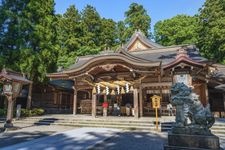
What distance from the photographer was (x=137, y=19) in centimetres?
4281

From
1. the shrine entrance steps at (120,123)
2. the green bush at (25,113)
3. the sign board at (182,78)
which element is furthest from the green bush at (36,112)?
the sign board at (182,78)

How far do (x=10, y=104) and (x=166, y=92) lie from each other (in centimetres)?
1116

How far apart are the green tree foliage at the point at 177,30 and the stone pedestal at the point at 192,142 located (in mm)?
28455

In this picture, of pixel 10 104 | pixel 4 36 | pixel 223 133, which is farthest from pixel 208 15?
pixel 10 104

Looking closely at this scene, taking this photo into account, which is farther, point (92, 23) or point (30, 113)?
point (92, 23)

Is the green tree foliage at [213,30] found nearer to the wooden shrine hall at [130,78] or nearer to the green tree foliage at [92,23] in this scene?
the wooden shrine hall at [130,78]

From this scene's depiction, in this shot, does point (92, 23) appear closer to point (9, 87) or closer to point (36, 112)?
point (36, 112)

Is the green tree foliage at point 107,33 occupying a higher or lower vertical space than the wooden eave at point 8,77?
higher

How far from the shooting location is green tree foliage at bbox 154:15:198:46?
3438cm

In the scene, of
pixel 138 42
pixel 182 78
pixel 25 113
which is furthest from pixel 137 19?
pixel 182 78

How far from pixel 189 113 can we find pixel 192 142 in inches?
34.2

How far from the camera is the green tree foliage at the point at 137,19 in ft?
137

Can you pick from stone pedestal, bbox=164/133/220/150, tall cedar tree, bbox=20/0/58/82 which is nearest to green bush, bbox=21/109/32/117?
tall cedar tree, bbox=20/0/58/82

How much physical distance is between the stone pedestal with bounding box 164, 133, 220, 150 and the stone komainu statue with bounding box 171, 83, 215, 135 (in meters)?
0.15
